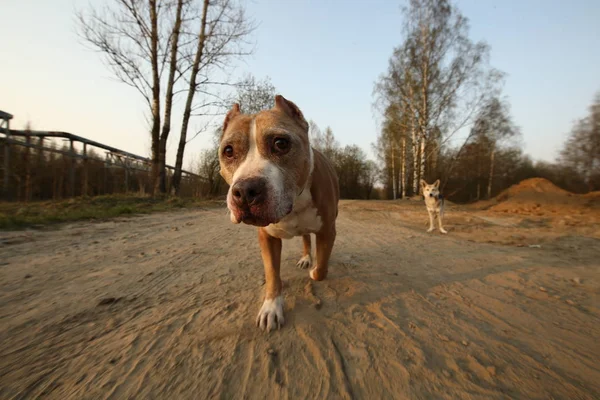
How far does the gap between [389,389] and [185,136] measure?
1417cm

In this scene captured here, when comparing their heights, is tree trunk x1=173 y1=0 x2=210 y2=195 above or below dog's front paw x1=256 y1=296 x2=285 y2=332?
above

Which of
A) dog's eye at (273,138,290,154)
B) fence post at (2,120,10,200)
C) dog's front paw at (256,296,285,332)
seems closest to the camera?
dog's front paw at (256,296,285,332)

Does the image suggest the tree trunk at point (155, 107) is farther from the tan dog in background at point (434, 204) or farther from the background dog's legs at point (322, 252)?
the background dog's legs at point (322, 252)

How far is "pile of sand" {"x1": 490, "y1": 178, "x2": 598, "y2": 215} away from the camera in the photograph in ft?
31.3

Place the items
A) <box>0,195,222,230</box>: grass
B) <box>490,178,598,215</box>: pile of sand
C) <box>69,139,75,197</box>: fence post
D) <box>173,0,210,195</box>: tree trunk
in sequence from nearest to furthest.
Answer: <box>0,195,222,230</box>: grass → <box>69,139,75,197</box>: fence post → <box>490,178,598,215</box>: pile of sand → <box>173,0,210,195</box>: tree trunk

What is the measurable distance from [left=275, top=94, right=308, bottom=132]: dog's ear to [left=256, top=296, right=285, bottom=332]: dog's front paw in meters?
1.44

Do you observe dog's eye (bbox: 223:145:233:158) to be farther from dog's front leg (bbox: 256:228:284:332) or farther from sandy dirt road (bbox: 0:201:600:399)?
sandy dirt road (bbox: 0:201:600:399)

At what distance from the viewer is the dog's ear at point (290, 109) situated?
2.23m

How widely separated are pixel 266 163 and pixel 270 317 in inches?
39.2

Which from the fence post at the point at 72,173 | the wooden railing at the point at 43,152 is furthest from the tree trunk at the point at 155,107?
the fence post at the point at 72,173

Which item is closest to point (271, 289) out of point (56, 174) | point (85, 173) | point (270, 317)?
point (270, 317)

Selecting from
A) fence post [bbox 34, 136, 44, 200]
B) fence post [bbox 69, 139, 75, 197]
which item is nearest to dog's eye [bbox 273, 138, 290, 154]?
fence post [bbox 34, 136, 44, 200]

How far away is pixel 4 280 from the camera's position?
225 cm

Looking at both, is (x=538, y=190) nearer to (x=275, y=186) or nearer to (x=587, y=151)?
(x=587, y=151)
